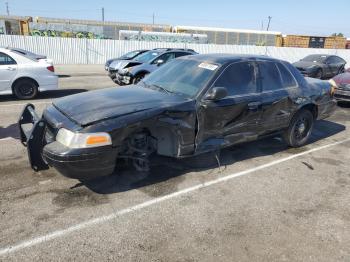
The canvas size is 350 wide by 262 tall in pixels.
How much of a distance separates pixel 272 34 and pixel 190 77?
49108 millimetres

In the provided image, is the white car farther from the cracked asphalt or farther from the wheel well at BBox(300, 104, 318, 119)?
the wheel well at BBox(300, 104, 318, 119)

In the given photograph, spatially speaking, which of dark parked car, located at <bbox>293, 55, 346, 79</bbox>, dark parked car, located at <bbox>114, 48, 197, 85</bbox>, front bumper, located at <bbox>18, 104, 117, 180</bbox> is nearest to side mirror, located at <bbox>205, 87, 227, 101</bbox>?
front bumper, located at <bbox>18, 104, 117, 180</bbox>

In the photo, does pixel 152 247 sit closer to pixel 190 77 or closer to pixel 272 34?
pixel 190 77

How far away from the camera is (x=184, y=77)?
4613mm

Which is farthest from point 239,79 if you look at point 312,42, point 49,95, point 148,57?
point 312,42

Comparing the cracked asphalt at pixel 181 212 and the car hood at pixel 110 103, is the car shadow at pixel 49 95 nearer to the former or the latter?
the cracked asphalt at pixel 181 212

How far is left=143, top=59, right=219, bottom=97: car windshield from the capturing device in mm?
4363

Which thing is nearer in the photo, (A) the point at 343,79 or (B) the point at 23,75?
(B) the point at 23,75

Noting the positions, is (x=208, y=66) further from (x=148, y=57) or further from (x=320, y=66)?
(x=320, y=66)

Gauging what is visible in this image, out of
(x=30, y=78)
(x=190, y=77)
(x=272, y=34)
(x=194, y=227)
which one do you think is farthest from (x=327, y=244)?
(x=272, y=34)

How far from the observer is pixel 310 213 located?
3.67 metres

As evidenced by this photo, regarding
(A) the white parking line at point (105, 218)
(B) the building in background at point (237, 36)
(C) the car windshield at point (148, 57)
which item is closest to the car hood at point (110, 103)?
(A) the white parking line at point (105, 218)

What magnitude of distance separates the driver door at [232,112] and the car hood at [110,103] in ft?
1.60

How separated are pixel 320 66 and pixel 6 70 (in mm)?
15589
